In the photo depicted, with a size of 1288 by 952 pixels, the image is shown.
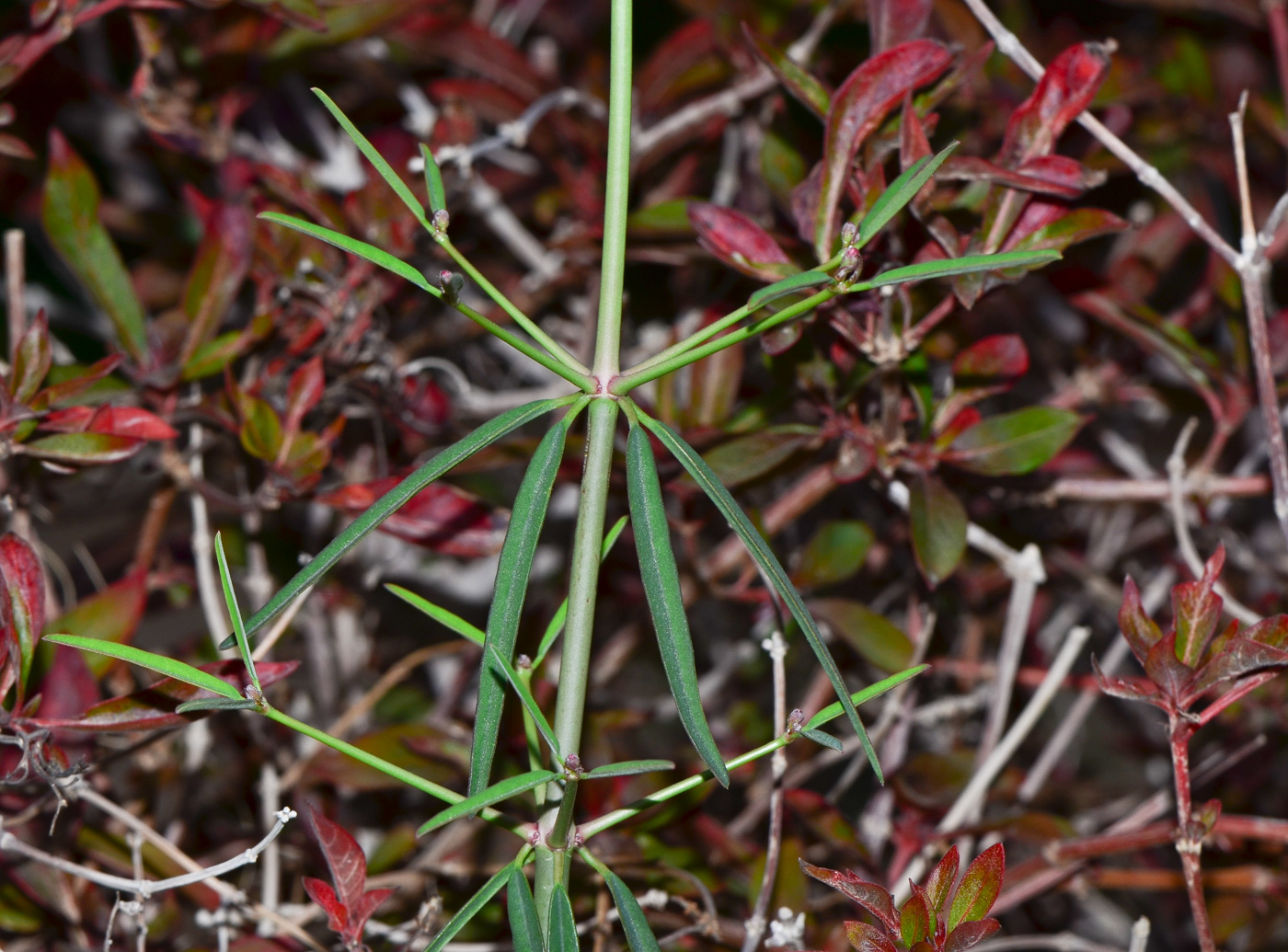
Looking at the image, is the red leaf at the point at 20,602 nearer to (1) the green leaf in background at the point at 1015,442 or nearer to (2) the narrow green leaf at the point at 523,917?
(2) the narrow green leaf at the point at 523,917

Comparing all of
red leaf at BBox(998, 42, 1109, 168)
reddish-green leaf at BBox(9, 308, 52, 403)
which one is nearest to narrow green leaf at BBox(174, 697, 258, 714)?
reddish-green leaf at BBox(9, 308, 52, 403)

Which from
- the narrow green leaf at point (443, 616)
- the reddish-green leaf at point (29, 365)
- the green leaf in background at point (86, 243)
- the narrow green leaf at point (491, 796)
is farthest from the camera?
the green leaf in background at point (86, 243)

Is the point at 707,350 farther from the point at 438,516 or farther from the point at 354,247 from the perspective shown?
the point at 438,516

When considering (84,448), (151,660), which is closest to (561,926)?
(151,660)

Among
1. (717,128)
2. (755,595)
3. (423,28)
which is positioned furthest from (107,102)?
(755,595)

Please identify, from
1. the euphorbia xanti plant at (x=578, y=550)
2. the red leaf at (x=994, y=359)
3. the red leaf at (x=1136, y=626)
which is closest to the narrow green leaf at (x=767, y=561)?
the euphorbia xanti plant at (x=578, y=550)

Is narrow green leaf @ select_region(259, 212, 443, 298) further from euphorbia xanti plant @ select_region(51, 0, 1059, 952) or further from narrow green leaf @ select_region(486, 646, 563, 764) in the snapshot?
narrow green leaf @ select_region(486, 646, 563, 764)

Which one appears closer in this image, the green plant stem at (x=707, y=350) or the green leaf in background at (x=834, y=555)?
the green plant stem at (x=707, y=350)
